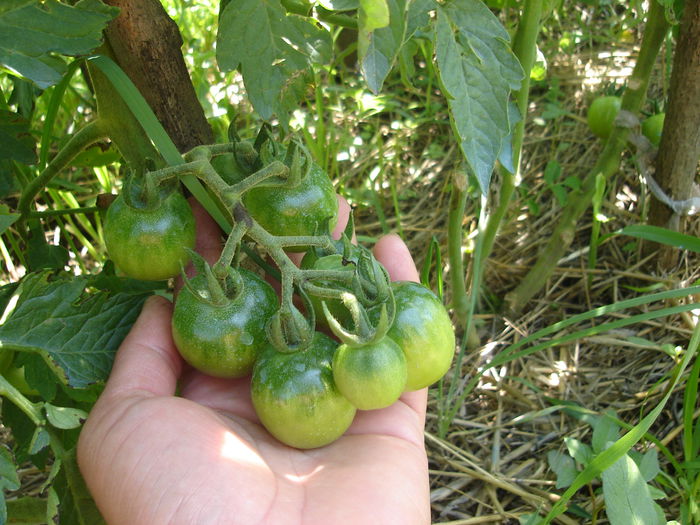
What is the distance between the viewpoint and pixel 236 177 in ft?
3.92

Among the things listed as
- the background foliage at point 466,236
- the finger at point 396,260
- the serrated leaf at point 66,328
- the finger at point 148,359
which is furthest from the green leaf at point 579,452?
the serrated leaf at point 66,328

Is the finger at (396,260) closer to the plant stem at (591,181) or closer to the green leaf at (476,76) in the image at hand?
the green leaf at (476,76)

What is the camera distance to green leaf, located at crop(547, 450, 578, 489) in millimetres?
1379

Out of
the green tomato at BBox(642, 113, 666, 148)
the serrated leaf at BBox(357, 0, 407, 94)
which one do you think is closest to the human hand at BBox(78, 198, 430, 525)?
the serrated leaf at BBox(357, 0, 407, 94)

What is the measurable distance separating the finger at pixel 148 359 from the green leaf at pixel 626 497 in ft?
2.43

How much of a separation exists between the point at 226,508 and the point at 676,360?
3.95ft

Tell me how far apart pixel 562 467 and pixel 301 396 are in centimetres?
77

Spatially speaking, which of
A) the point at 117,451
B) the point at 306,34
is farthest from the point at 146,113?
the point at 117,451

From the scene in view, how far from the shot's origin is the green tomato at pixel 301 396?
997mm

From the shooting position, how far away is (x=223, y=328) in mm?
1056

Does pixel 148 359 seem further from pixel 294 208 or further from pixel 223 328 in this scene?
pixel 294 208

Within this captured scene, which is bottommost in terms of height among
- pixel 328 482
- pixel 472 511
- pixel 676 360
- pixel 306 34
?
pixel 472 511

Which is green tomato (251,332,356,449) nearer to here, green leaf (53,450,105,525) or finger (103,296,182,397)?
finger (103,296,182,397)

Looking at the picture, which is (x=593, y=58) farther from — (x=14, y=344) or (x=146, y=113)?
(x=14, y=344)
